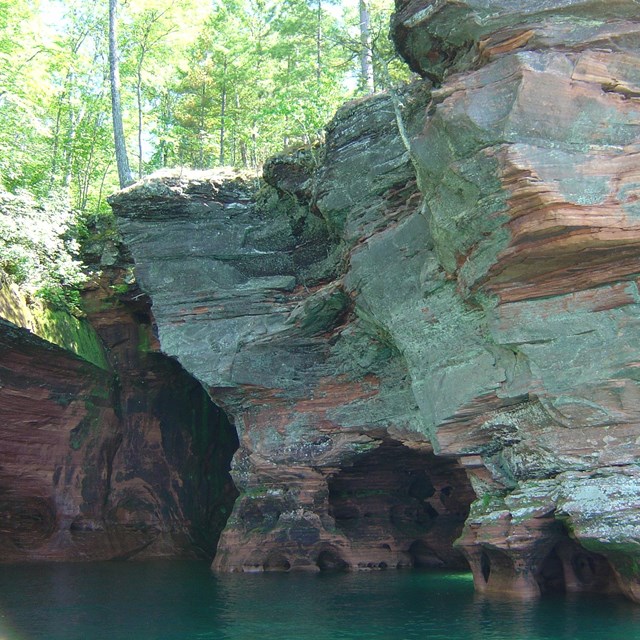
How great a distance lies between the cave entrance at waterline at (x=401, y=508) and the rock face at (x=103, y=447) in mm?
6039

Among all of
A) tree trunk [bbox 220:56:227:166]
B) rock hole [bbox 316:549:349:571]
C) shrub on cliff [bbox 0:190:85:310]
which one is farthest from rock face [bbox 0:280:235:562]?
tree trunk [bbox 220:56:227:166]

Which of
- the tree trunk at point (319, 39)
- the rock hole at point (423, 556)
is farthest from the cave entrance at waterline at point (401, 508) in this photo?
the tree trunk at point (319, 39)

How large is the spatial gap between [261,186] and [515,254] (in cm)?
1058

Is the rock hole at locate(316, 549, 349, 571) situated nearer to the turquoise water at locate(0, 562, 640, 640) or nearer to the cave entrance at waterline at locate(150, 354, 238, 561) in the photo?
the turquoise water at locate(0, 562, 640, 640)

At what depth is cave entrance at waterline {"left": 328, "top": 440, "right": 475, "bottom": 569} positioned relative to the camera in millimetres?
21438

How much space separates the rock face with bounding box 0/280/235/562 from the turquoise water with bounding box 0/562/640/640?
4.72 metres

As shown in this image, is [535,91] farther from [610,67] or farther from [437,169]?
[437,169]

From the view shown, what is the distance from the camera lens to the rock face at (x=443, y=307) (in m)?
12.6

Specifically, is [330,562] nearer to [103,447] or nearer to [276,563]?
[276,563]

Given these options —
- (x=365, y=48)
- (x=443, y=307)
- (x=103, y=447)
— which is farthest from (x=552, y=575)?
(x=365, y=48)

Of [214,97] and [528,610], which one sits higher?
[214,97]

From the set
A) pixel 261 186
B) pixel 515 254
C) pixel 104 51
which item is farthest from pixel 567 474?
pixel 104 51

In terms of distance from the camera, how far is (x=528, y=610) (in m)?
12.6

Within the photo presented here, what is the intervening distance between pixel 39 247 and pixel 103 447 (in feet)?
22.8
